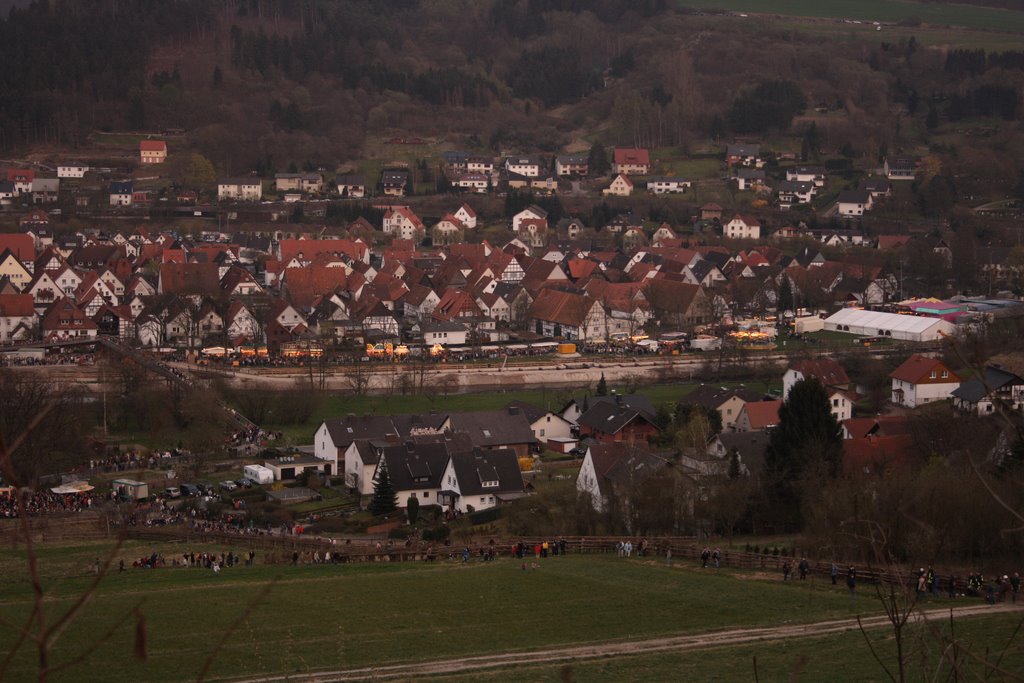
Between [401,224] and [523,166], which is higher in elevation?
[523,166]

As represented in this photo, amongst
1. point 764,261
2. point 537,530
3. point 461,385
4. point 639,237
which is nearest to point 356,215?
point 639,237

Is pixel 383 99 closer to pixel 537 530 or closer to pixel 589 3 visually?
pixel 589 3

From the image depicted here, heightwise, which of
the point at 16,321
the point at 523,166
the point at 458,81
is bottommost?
the point at 16,321

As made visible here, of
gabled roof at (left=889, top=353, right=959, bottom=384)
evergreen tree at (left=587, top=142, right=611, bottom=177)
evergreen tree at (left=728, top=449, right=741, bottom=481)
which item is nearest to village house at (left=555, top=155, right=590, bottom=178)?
evergreen tree at (left=587, top=142, right=611, bottom=177)

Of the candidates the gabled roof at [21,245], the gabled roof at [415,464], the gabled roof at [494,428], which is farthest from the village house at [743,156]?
the gabled roof at [415,464]

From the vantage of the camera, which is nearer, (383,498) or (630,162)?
(383,498)

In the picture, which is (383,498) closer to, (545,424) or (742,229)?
(545,424)

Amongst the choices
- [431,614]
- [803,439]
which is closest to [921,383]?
[803,439]
